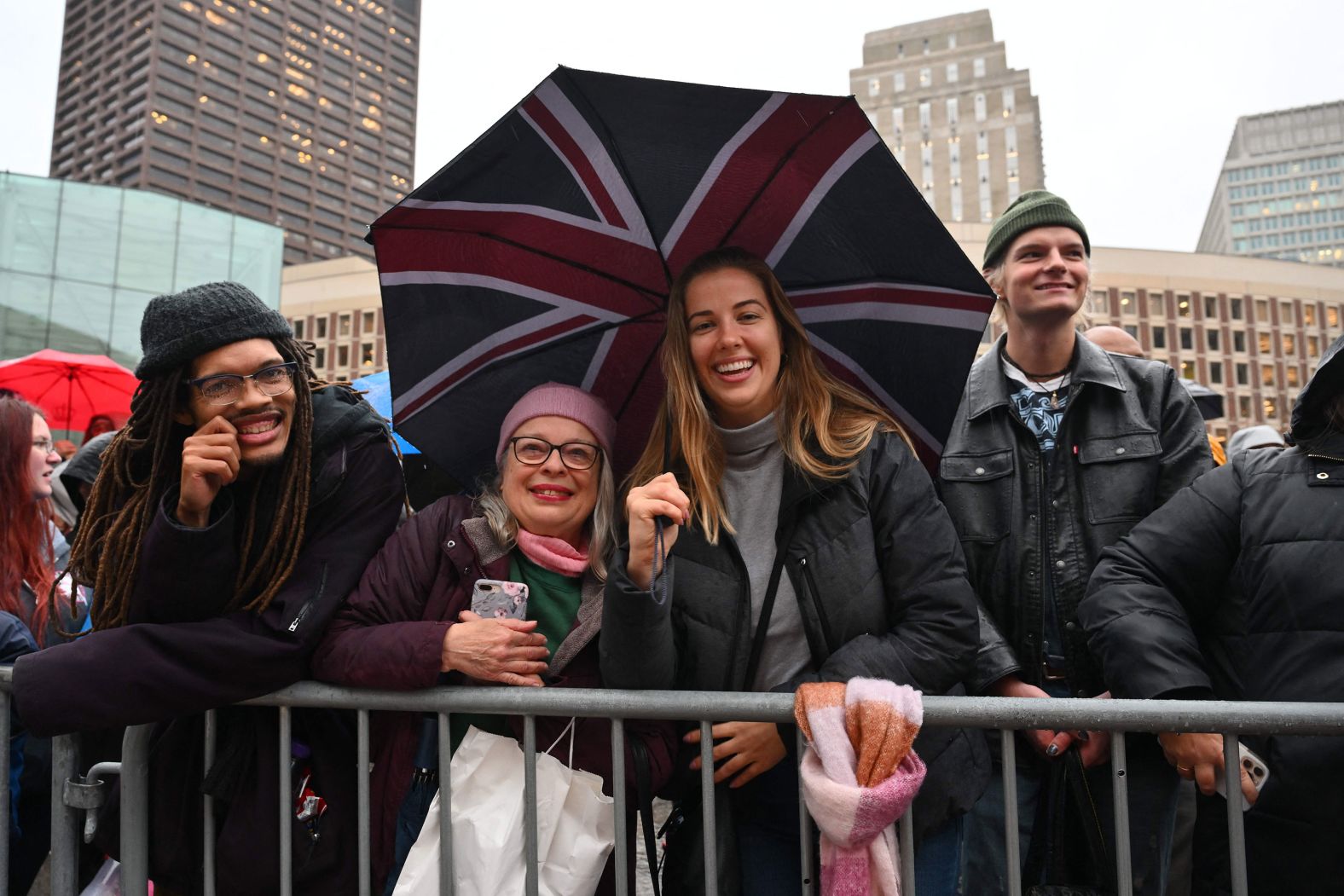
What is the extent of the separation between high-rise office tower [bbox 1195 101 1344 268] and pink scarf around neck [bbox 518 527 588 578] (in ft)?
580

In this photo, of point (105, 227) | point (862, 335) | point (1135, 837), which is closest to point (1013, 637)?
point (1135, 837)

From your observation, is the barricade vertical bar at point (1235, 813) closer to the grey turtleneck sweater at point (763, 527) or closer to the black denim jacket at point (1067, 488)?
the black denim jacket at point (1067, 488)

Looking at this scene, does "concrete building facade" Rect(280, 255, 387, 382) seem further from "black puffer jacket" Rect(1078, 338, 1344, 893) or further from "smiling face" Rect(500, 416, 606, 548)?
"black puffer jacket" Rect(1078, 338, 1344, 893)

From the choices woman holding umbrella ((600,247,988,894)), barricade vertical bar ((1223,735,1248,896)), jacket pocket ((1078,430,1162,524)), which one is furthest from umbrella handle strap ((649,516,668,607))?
jacket pocket ((1078,430,1162,524))

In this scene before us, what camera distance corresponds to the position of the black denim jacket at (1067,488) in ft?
8.50

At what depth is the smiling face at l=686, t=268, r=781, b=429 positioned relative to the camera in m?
2.43

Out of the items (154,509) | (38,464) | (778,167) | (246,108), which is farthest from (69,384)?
(246,108)

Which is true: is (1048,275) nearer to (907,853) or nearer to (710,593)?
(710,593)

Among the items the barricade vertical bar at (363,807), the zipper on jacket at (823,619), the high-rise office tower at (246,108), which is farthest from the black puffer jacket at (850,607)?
the high-rise office tower at (246,108)

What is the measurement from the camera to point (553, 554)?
2375mm

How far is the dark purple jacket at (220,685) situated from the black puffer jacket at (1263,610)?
78.0 inches

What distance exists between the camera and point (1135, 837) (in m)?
2.39

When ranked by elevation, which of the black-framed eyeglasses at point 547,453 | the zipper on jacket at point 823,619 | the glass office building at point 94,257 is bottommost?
the zipper on jacket at point 823,619

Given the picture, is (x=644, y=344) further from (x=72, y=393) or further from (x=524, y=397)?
(x=72, y=393)
